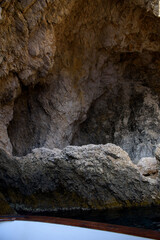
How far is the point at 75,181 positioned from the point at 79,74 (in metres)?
3.69

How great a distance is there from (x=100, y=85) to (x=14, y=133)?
2970 mm

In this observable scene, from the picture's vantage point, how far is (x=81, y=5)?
23.4 feet

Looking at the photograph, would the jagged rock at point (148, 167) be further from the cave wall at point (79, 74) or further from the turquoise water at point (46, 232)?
the turquoise water at point (46, 232)

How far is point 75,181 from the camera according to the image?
17.5 feet

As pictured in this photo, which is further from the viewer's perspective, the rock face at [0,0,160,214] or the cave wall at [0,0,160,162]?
the cave wall at [0,0,160,162]

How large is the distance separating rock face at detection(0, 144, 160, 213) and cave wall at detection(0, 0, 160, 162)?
1019 mm

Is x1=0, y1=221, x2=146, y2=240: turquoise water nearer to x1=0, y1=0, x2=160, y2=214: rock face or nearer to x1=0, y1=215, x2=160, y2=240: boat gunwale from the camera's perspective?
x1=0, y1=215, x2=160, y2=240: boat gunwale

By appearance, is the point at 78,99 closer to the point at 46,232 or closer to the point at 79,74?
the point at 79,74

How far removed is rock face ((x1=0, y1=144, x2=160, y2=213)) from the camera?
5258 millimetres

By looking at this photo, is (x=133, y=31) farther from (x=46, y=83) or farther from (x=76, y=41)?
(x=46, y=83)

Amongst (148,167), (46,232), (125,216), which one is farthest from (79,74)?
(46,232)

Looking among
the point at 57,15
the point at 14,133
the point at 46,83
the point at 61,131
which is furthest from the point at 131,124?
the point at 57,15

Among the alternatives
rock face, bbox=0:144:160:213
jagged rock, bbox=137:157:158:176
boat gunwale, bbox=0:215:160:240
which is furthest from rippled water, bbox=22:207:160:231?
boat gunwale, bbox=0:215:160:240

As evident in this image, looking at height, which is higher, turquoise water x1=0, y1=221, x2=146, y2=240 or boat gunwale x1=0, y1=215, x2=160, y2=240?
boat gunwale x1=0, y1=215, x2=160, y2=240
